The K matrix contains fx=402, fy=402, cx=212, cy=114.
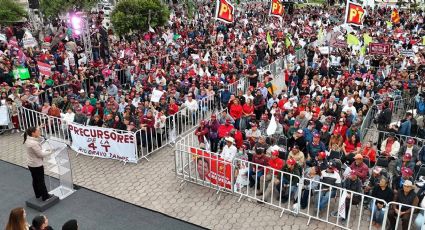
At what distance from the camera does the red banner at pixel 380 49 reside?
52.7ft

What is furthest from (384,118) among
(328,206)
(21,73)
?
(21,73)

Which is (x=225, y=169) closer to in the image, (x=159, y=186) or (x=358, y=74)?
(x=159, y=186)

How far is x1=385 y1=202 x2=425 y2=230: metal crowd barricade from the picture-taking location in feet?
23.9

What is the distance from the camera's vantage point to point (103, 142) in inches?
445

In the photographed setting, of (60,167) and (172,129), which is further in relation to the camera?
(172,129)

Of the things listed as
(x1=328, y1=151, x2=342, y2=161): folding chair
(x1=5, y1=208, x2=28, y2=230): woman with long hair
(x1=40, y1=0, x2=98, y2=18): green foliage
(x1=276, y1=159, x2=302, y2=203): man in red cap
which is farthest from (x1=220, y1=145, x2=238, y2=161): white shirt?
(x1=40, y1=0, x2=98, y2=18): green foliage

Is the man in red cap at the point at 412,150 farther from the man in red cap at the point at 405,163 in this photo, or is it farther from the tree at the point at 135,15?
the tree at the point at 135,15

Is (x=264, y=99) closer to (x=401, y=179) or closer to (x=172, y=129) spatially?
Result: (x=172, y=129)

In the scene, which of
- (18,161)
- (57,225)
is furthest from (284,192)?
(18,161)

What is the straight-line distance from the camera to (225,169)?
30.0 ft

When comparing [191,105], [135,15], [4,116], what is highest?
[135,15]

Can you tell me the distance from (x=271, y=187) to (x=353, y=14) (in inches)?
416

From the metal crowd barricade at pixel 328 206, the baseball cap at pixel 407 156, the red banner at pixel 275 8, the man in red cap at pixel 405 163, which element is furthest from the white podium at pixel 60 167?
the red banner at pixel 275 8

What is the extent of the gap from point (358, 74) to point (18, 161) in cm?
1217
